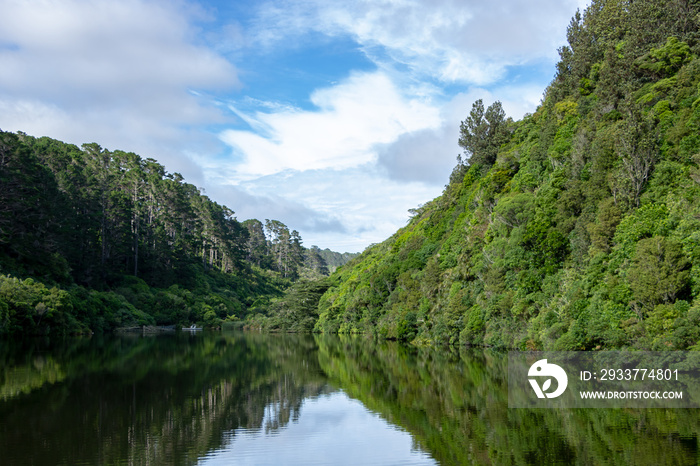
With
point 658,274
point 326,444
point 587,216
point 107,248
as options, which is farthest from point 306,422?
point 107,248

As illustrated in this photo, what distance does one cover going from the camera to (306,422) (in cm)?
1900

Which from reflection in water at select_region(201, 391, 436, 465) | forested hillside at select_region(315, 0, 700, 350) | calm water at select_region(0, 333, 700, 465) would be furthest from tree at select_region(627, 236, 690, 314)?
reflection in water at select_region(201, 391, 436, 465)

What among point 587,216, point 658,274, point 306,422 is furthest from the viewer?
point 587,216

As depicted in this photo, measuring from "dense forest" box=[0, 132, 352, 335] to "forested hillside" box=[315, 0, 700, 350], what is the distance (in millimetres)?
38038

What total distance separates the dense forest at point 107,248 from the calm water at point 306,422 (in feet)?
107

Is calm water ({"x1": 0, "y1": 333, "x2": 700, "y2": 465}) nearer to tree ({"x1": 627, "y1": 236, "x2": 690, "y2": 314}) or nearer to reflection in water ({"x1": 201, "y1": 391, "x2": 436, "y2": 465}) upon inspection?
reflection in water ({"x1": 201, "y1": 391, "x2": 436, "y2": 465})

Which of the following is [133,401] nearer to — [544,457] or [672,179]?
[544,457]

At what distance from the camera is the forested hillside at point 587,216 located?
88.6 ft

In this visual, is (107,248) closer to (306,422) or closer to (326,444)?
(306,422)

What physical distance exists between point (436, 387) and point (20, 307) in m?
45.5

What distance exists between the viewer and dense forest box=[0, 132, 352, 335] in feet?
207

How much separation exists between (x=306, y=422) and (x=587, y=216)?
2497 centimetres

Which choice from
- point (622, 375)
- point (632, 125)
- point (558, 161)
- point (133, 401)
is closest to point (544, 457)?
point (622, 375)

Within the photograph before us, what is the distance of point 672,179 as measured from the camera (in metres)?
31.9
